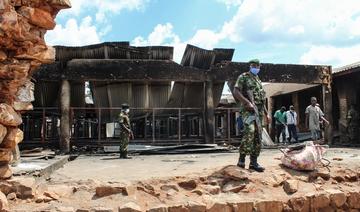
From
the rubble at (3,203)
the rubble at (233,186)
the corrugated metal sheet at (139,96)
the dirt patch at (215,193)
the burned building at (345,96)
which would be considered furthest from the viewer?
the burned building at (345,96)

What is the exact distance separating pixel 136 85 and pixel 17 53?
8455mm

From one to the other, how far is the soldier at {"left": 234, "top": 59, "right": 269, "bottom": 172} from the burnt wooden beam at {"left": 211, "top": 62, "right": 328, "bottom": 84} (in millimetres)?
7216

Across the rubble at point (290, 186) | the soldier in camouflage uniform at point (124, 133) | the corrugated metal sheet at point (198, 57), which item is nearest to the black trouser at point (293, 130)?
the corrugated metal sheet at point (198, 57)

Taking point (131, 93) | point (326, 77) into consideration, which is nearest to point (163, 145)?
point (131, 93)

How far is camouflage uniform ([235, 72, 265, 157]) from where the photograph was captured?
21.1 ft

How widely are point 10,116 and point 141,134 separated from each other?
10.0m

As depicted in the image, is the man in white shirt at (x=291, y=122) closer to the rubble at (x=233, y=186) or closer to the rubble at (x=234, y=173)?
the rubble at (x=234, y=173)

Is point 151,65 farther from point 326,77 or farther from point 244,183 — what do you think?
point 244,183

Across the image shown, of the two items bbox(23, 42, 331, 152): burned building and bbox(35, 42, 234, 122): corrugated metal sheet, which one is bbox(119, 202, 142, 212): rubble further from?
bbox(35, 42, 234, 122): corrugated metal sheet

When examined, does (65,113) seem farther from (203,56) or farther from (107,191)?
(107,191)

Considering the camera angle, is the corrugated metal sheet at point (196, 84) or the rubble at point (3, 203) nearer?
the rubble at point (3, 203)

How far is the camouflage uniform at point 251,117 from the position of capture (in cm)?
643

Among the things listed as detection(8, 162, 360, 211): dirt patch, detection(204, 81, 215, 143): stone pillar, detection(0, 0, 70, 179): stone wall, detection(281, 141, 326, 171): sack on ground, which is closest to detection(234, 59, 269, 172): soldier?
detection(8, 162, 360, 211): dirt patch

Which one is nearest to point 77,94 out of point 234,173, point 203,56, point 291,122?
point 203,56
